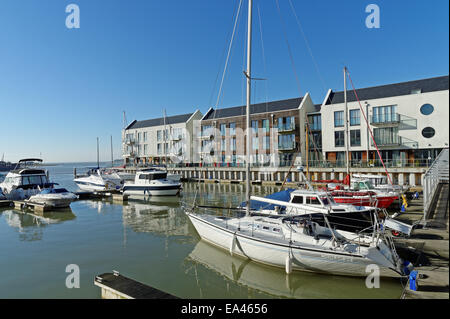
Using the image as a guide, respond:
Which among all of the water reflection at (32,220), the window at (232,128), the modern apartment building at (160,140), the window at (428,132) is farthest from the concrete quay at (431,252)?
the modern apartment building at (160,140)

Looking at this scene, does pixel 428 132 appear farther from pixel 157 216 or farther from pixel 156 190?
pixel 157 216

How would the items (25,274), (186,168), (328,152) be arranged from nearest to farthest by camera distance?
(25,274)
(328,152)
(186,168)

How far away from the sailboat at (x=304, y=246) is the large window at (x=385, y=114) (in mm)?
34005

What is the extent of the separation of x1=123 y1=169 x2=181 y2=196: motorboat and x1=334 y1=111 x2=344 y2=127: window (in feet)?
92.2

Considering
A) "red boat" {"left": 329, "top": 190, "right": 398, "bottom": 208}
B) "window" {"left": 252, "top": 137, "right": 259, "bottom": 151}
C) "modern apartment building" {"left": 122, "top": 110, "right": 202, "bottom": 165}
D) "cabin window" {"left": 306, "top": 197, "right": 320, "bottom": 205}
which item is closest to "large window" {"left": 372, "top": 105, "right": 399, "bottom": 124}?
"window" {"left": 252, "top": 137, "right": 259, "bottom": 151}

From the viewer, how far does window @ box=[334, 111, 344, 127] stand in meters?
43.9

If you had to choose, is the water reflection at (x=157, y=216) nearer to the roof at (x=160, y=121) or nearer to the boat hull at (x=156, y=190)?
the boat hull at (x=156, y=190)

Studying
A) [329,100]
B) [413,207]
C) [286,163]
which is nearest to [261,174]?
[286,163]

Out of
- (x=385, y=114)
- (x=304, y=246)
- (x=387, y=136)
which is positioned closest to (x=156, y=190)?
(x=304, y=246)

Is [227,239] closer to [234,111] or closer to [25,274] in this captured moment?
[25,274]

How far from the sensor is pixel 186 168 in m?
59.4

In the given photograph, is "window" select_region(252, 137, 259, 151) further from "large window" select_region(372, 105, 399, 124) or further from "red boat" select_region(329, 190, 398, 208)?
"red boat" select_region(329, 190, 398, 208)

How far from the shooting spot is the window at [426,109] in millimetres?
36594

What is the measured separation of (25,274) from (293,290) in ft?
34.7
